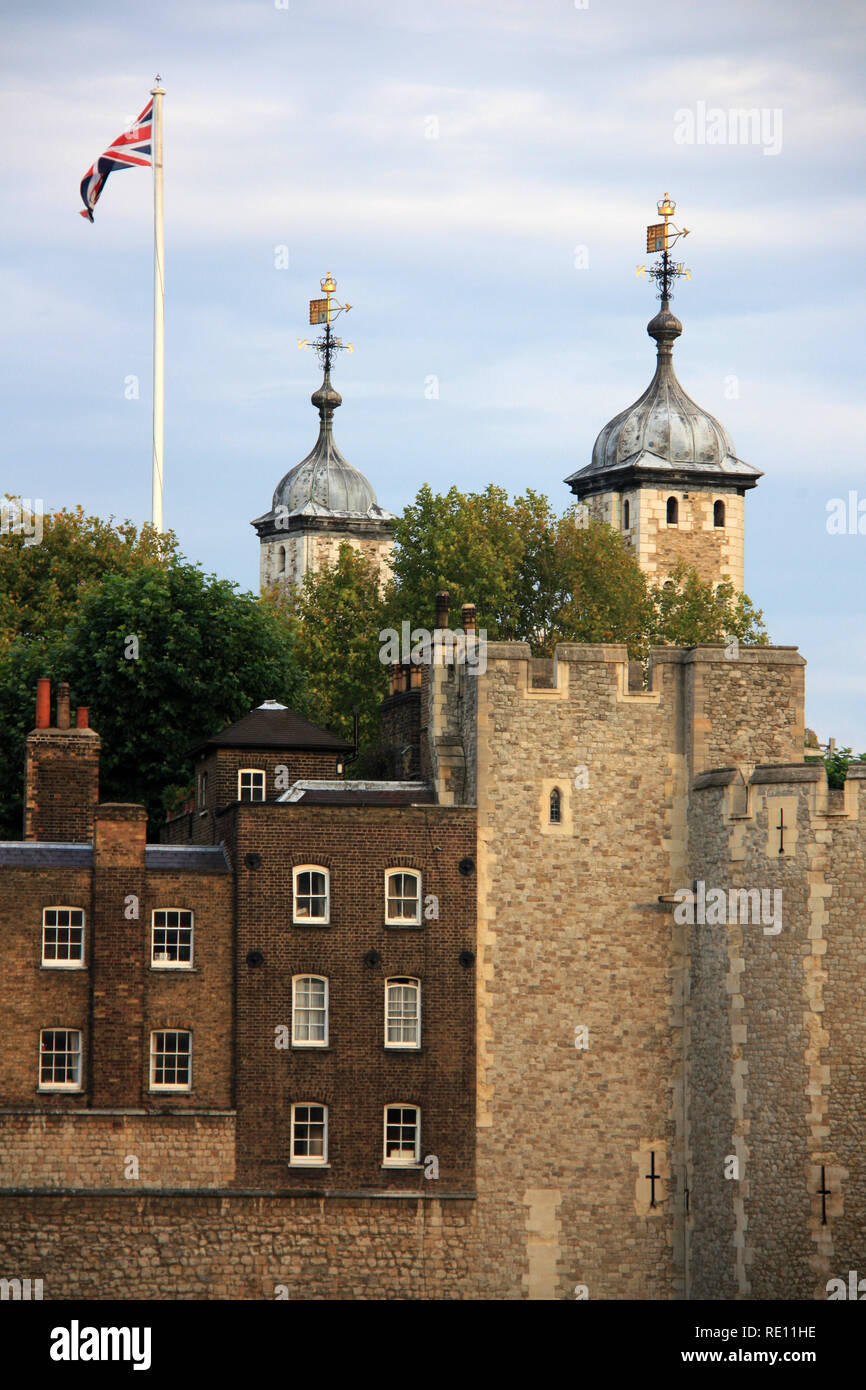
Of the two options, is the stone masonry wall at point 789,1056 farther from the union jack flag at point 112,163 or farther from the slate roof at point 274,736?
the union jack flag at point 112,163

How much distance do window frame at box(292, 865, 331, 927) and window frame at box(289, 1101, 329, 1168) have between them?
3.90 metres

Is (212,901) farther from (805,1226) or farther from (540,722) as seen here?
(805,1226)

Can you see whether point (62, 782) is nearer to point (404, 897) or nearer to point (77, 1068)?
point (77, 1068)

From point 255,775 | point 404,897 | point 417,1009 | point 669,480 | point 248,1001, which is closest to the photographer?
point 248,1001

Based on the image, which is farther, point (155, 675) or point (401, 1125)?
point (155, 675)

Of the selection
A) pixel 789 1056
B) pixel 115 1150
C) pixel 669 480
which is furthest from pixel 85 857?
pixel 669 480

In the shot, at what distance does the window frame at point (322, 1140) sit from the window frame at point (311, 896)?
3899 millimetres

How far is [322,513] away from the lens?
528ft

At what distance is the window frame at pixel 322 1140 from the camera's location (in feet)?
198

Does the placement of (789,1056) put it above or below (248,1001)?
below

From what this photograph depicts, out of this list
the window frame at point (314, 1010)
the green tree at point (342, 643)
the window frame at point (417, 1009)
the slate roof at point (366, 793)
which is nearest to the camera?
the window frame at point (314, 1010)

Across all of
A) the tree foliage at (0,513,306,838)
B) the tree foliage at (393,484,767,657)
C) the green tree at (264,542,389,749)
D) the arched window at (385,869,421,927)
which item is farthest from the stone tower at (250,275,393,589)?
the arched window at (385,869,421,927)

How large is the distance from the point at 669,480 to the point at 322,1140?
8035 centimetres

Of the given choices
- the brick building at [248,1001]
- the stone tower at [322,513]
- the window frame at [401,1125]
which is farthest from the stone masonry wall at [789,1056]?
the stone tower at [322,513]
